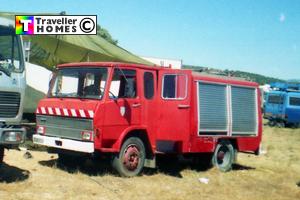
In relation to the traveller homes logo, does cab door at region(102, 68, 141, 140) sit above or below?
below

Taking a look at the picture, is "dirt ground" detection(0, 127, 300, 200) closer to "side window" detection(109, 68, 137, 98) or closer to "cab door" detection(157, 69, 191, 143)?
"cab door" detection(157, 69, 191, 143)

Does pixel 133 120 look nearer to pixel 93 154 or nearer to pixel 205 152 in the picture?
pixel 93 154

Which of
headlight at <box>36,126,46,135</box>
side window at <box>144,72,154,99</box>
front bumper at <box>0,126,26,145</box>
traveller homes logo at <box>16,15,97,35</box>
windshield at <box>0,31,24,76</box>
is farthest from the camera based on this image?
traveller homes logo at <box>16,15,97,35</box>

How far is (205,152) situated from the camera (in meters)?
12.3

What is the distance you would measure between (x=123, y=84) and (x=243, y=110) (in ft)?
14.3

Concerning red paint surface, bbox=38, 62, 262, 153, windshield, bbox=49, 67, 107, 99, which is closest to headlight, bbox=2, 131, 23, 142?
red paint surface, bbox=38, 62, 262, 153

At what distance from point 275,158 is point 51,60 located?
923cm

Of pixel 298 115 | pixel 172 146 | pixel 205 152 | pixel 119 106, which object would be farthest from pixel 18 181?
pixel 298 115

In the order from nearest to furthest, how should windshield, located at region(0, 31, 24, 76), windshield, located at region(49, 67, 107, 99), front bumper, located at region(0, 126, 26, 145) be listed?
front bumper, located at region(0, 126, 26, 145) → windshield, located at region(0, 31, 24, 76) → windshield, located at region(49, 67, 107, 99)

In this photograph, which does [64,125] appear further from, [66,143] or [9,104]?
[9,104]

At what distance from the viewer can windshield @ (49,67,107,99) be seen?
1030 centimetres

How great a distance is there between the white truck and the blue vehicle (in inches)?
992

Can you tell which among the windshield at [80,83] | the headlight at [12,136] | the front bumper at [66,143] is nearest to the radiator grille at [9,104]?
the headlight at [12,136]

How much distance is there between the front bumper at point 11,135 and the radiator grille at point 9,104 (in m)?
0.28
